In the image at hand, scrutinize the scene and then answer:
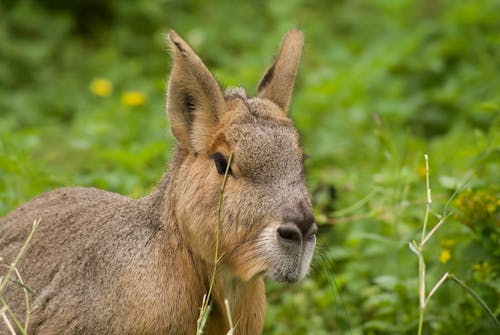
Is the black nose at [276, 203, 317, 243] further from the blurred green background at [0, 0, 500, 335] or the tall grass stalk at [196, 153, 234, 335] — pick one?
the blurred green background at [0, 0, 500, 335]

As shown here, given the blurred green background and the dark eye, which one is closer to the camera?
the dark eye

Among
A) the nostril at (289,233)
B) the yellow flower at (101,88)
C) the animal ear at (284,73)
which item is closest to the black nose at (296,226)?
the nostril at (289,233)

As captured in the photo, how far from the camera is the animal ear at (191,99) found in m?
3.87

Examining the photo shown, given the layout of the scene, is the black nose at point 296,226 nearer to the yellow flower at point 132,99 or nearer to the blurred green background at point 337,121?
the blurred green background at point 337,121

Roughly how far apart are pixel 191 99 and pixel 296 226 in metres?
0.80

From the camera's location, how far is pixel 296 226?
3.49m

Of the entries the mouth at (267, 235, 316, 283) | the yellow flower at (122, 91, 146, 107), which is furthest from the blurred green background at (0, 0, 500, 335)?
the mouth at (267, 235, 316, 283)

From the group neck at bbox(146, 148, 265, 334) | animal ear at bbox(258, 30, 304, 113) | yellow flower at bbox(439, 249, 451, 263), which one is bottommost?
yellow flower at bbox(439, 249, 451, 263)

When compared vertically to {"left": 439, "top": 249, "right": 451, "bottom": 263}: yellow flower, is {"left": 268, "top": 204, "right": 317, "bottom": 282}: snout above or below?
above

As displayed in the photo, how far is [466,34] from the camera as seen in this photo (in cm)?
814

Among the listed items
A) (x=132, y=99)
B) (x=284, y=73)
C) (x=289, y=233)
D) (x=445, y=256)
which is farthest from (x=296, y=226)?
(x=132, y=99)

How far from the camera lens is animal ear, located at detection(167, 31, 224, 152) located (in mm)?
3871

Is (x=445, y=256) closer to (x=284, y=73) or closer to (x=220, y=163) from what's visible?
(x=284, y=73)

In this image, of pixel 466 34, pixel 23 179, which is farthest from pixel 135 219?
pixel 466 34
